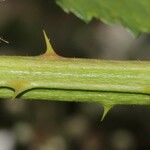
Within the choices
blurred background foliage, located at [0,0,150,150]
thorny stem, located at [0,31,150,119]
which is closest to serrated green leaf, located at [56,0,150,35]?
thorny stem, located at [0,31,150,119]

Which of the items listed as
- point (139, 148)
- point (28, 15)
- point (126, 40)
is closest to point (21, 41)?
point (28, 15)

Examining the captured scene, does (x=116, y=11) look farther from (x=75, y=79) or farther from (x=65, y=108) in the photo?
(x=65, y=108)

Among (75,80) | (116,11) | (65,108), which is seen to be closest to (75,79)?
(75,80)

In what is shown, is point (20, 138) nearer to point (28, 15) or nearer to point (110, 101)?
point (28, 15)

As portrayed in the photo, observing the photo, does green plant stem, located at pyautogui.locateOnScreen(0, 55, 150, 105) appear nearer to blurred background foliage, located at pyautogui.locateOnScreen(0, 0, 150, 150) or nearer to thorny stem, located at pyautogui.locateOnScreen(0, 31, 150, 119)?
thorny stem, located at pyautogui.locateOnScreen(0, 31, 150, 119)

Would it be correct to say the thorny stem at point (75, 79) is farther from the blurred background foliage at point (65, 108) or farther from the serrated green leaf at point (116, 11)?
the blurred background foliage at point (65, 108)
